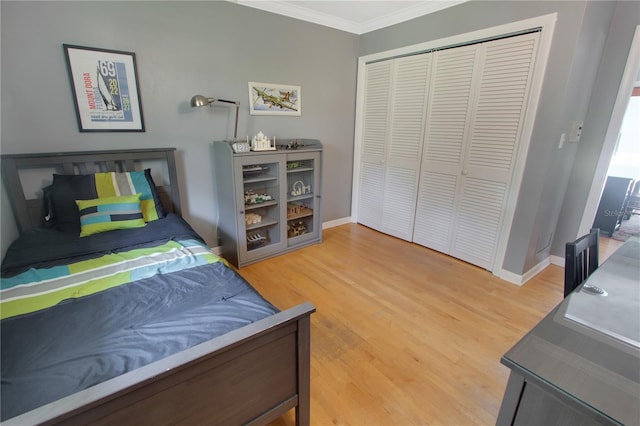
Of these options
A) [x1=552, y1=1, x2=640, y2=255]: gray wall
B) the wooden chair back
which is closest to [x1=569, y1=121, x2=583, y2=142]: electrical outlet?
[x1=552, y1=1, x2=640, y2=255]: gray wall

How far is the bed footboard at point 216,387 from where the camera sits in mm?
727

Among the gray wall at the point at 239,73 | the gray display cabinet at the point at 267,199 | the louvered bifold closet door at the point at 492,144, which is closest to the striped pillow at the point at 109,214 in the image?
the gray wall at the point at 239,73

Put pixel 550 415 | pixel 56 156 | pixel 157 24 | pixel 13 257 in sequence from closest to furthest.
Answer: pixel 550 415
pixel 13 257
pixel 56 156
pixel 157 24

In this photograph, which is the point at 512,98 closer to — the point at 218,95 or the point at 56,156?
the point at 218,95

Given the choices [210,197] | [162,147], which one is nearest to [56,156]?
[162,147]

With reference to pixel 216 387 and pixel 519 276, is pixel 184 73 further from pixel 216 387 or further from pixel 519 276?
pixel 519 276

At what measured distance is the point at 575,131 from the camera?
2465mm

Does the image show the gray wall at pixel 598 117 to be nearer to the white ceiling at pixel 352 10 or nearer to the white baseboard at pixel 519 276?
the white baseboard at pixel 519 276

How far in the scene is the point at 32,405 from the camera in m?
0.83

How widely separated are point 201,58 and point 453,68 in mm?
2301

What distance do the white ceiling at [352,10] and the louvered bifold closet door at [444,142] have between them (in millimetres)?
484

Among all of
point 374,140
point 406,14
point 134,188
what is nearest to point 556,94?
point 406,14

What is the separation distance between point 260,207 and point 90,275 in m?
1.63

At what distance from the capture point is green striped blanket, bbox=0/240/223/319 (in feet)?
4.28
